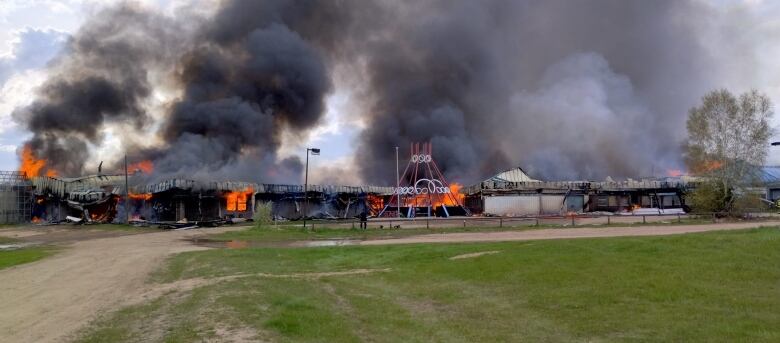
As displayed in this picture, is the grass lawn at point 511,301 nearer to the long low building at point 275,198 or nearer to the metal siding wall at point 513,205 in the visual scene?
the long low building at point 275,198

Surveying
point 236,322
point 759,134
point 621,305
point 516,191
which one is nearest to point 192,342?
point 236,322

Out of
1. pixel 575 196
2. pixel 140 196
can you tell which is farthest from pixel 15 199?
pixel 575 196

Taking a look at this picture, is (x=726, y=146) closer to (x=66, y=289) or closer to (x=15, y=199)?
Result: (x=66, y=289)

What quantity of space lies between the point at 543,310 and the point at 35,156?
303ft

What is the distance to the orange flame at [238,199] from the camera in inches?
2923

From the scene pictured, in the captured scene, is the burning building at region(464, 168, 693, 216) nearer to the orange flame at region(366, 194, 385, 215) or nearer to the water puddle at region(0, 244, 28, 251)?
the orange flame at region(366, 194, 385, 215)

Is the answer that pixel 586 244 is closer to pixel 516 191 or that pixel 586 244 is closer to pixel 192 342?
pixel 192 342

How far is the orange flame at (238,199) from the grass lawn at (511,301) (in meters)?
53.8

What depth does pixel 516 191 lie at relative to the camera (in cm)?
8375

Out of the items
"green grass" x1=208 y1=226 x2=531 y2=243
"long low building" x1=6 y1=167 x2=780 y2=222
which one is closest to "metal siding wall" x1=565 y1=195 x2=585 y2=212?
"long low building" x1=6 y1=167 x2=780 y2=222

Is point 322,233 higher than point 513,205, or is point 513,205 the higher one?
point 513,205

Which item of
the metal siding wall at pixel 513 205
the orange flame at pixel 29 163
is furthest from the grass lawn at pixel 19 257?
the metal siding wall at pixel 513 205

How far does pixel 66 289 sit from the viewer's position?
65.4 ft

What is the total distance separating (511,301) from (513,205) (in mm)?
71645
